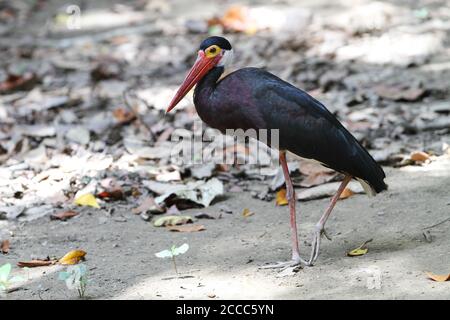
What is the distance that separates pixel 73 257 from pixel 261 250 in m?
1.17

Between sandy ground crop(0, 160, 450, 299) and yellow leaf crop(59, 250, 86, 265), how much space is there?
61mm

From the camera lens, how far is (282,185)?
235 inches

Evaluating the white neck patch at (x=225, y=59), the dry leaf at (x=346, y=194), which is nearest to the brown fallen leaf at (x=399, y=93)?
the dry leaf at (x=346, y=194)

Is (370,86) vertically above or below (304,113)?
below

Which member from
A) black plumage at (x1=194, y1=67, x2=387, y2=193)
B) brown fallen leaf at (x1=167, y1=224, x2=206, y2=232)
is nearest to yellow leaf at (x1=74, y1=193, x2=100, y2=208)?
brown fallen leaf at (x1=167, y1=224, x2=206, y2=232)

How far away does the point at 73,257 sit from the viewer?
475 cm

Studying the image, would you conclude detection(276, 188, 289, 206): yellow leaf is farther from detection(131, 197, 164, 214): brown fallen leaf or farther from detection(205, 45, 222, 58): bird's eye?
A: detection(205, 45, 222, 58): bird's eye

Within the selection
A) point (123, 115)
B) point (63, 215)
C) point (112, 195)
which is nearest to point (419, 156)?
point (112, 195)

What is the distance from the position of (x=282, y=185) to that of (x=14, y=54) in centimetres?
529

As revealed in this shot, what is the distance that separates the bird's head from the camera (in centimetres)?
521

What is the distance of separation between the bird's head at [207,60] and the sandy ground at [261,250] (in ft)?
3.12

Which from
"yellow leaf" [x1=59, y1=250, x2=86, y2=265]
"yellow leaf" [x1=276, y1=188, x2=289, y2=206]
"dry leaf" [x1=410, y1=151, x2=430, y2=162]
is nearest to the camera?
"yellow leaf" [x1=59, y1=250, x2=86, y2=265]
